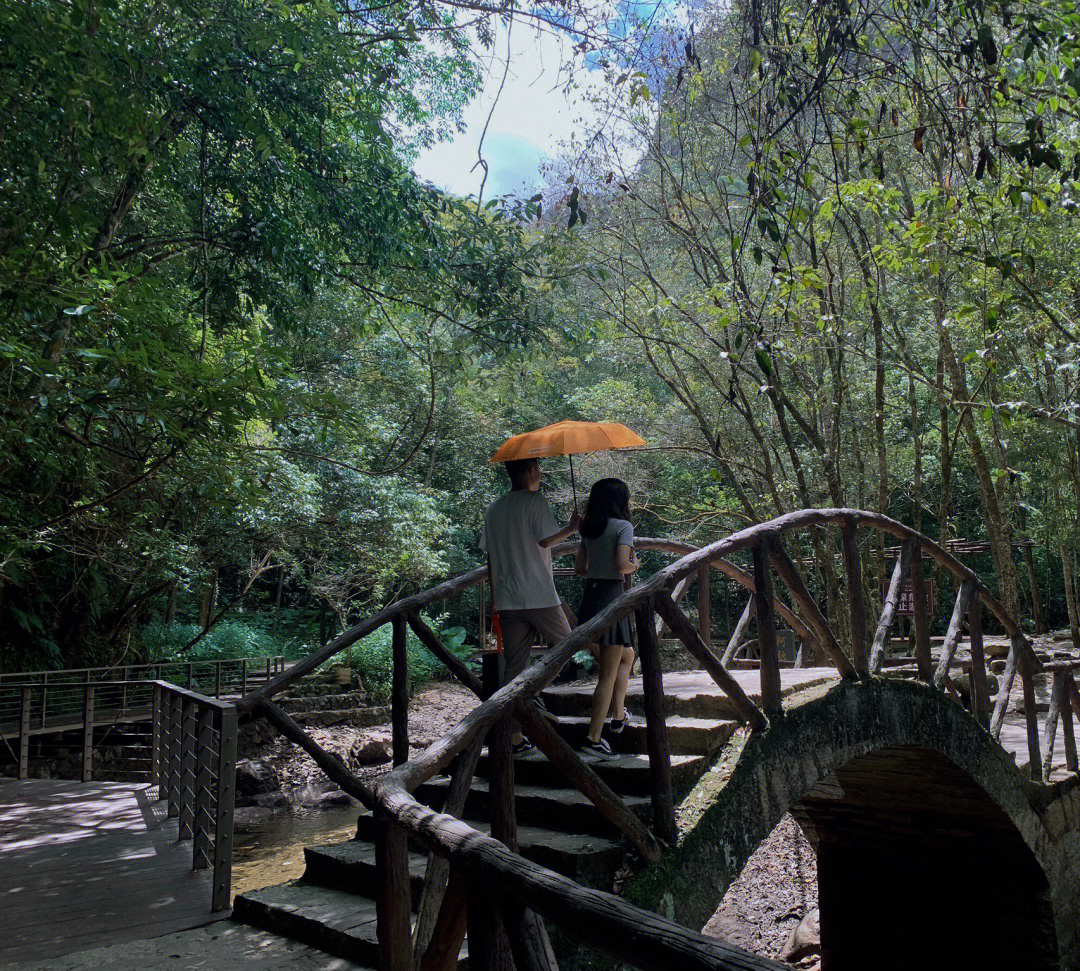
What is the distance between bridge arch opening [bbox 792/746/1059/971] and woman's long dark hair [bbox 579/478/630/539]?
3726 mm

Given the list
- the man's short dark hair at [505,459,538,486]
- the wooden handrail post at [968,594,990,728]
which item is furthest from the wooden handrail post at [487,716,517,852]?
the wooden handrail post at [968,594,990,728]

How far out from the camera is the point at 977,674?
755 cm

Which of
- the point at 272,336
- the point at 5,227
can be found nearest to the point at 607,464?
the point at 272,336

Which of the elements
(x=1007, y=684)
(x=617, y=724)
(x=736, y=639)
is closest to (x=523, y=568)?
(x=617, y=724)

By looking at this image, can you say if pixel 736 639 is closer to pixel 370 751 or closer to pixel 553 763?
pixel 553 763

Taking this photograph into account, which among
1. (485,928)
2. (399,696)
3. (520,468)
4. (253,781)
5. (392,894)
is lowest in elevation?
(253,781)

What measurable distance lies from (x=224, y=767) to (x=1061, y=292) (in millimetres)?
8698

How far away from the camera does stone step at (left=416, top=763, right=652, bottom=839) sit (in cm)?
410

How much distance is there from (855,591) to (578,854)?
2932 mm

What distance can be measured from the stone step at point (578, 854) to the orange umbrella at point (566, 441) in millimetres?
1775

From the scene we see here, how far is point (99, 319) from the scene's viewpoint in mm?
5668

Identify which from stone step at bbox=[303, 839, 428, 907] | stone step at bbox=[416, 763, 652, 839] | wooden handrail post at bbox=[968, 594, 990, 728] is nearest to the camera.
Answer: stone step at bbox=[416, 763, 652, 839]

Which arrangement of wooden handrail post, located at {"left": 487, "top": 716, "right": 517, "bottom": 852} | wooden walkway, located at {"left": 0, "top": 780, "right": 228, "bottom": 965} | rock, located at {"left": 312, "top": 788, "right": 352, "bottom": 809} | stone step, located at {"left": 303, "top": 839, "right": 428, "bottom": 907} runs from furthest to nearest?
rock, located at {"left": 312, "top": 788, "right": 352, "bottom": 809}, wooden walkway, located at {"left": 0, "top": 780, "right": 228, "bottom": 965}, stone step, located at {"left": 303, "top": 839, "right": 428, "bottom": 907}, wooden handrail post, located at {"left": 487, "top": 716, "right": 517, "bottom": 852}

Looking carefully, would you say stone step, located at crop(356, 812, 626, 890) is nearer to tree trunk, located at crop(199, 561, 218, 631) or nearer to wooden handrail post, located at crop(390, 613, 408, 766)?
wooden handrail post, located at crop(390, 613, 408, 766)
